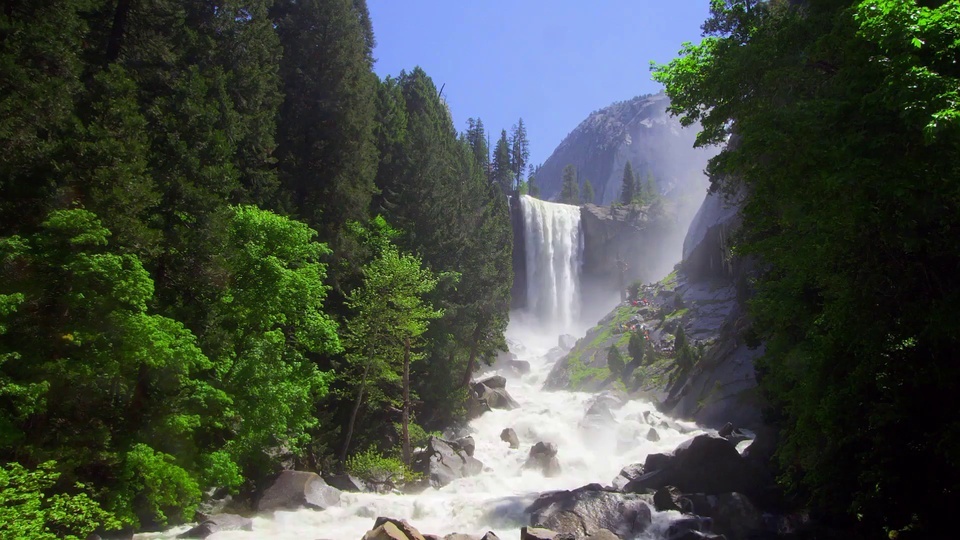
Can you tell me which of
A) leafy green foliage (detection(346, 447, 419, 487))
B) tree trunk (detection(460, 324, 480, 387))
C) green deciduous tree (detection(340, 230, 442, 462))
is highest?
green deciduous tree (detection(340, 230, 442, 462))

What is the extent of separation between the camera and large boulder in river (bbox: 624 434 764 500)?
21.4m

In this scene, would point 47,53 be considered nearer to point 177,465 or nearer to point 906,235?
point 177,465

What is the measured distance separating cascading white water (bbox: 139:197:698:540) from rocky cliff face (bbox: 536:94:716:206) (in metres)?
93.5

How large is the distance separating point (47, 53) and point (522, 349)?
60.0 m

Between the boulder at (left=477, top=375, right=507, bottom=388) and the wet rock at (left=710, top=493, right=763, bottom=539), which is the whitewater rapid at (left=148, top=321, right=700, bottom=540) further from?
the boulder at (left=477, top=375, right=507, bottom=388)

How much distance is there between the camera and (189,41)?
800 inches

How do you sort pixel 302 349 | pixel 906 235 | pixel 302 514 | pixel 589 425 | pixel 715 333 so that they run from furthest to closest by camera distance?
pixel 715 333 < pixel 589 425 < pixel 302 349 < pixel 302 514 < pixel 906 235

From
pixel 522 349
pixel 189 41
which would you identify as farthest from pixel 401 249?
pixel 522 349

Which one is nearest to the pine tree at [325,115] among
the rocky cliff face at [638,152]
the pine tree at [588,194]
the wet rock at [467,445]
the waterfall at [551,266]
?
the wet rock at [467,445]

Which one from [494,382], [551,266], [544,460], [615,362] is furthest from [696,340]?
[551,266]

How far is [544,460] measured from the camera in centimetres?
3067

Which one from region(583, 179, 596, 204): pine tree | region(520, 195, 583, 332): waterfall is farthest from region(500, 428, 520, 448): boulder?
region(583, 179, 596, 204): pine tree

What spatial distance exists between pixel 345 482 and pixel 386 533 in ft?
28.3

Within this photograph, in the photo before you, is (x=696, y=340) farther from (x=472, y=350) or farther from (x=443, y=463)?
(x=443, y=463)
